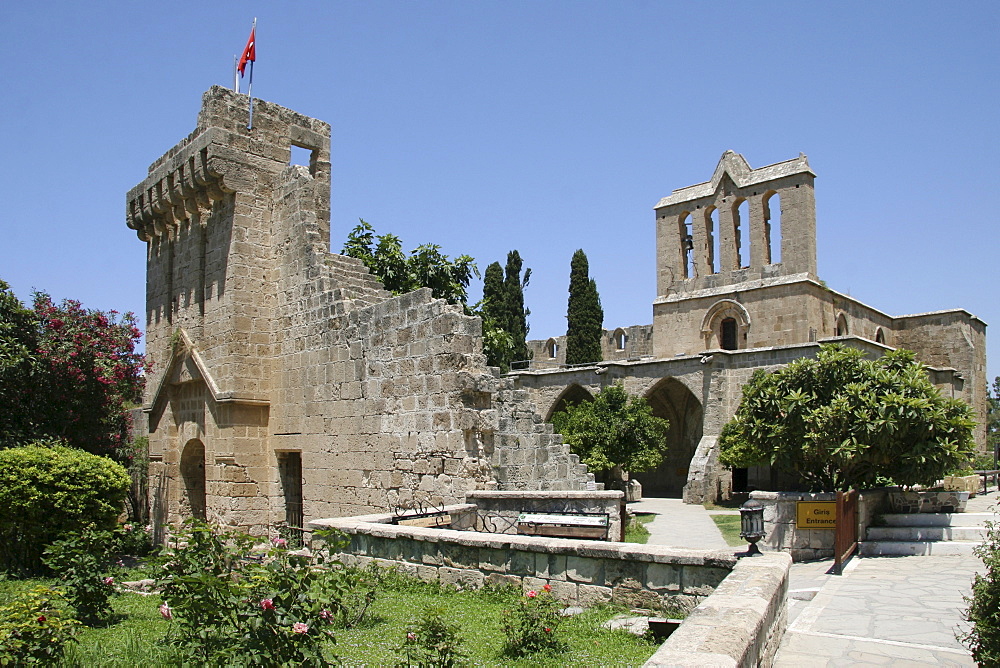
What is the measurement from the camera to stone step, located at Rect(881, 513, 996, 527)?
33.7ft

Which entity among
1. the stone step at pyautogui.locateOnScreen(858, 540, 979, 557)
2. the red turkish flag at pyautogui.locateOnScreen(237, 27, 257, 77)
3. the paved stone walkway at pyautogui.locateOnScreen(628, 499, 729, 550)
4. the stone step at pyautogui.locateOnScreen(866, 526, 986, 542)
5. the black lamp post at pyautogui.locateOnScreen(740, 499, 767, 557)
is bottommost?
the paved stone walkway at pyautogui.locateOnScreen(628, 499, 729, 550)

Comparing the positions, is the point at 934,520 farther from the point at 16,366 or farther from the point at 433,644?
the point at 16,366

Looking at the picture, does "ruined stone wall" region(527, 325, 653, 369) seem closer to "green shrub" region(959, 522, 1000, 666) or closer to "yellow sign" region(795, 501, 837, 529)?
"yellow sign" region(795, 501, 837, 529)

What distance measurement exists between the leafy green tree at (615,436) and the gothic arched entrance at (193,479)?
959cm

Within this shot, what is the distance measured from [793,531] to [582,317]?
83.9 ft

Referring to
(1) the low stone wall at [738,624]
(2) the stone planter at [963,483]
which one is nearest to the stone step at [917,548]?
(1) the low stone wall at [738,624]

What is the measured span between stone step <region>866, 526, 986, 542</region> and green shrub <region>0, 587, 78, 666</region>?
924 centimetres

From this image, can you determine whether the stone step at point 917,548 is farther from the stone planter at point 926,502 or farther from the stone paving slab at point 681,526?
the stone paving slab at point 681,526

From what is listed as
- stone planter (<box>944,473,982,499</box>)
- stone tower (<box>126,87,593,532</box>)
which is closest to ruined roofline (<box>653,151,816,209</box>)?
stone planter (<box>944,473,982,499</box>)

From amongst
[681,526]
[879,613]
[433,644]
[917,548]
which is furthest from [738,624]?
[681,526]

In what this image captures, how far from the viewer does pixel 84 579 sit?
6.63 meters

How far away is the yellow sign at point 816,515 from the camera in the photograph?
29.5 feet

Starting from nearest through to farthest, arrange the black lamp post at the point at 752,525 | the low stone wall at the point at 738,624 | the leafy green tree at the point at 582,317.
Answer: the low stone wall at the point at 738,624, the black lamp post at the point at 752,525, the leafy green tree at the point at 582,317

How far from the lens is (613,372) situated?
26.9 m
